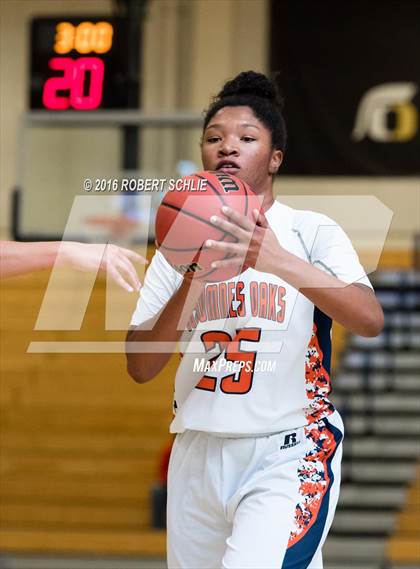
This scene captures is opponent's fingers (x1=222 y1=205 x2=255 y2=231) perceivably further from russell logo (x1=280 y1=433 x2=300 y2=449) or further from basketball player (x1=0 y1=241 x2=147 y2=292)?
russell logo (x1=280 y1=433 x2=300 y2=449)

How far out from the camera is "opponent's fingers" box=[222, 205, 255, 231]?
2.41 meters

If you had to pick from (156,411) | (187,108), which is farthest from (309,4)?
(156,411)

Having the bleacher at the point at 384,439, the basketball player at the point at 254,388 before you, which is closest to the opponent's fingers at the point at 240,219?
the basketball player at the point at 254,388

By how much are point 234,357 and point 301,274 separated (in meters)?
0.41

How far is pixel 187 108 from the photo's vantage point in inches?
432

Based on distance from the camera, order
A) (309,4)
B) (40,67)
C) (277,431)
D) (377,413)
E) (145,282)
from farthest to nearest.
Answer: (309,4), (377,413), (40,67), (145,282), (277,431)

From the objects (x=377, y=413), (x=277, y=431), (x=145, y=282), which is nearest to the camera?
(x=277, y=431)

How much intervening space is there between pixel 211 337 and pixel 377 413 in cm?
506

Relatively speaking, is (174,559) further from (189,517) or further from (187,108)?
(187,108)

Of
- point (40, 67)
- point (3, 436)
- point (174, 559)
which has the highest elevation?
point (40, 67)

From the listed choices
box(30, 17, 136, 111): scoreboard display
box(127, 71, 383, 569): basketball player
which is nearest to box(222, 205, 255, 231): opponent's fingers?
box(127, 71, 383, 569): basketball player

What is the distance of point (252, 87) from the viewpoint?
2.99 metres

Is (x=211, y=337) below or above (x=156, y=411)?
above

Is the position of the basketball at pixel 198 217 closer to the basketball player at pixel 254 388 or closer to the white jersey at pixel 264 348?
the basketball player at pixel 254 388
